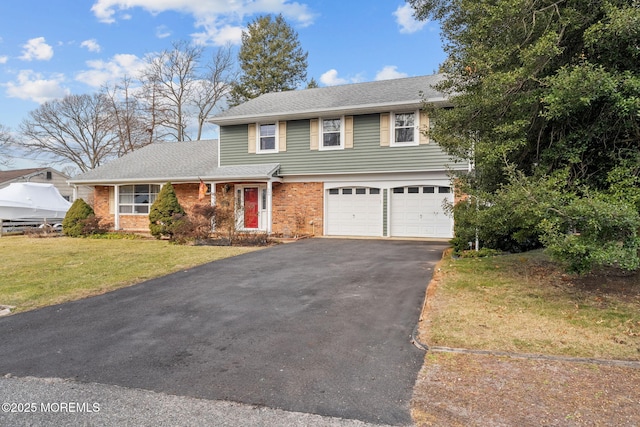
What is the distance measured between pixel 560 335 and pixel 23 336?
6.30m

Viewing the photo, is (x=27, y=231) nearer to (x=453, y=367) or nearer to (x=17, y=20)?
(x=17, y=20)

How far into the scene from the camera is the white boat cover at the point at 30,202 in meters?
20.2

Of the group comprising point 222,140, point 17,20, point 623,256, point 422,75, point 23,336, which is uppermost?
point 17,20

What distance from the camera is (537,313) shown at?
525cm

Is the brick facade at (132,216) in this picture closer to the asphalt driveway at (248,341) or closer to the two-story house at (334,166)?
the two-story house at (334,166)

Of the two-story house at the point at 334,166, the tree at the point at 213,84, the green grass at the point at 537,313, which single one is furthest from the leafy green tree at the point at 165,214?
the tree at the point at 213,84

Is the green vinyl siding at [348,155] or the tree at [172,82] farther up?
the tree at [172,82]

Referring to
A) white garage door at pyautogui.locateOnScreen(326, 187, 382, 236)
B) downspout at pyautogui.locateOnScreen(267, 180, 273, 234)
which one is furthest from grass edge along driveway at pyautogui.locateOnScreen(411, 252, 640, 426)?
downspout at pyautogui.locateOnScreen(267, 180, 273, 234)

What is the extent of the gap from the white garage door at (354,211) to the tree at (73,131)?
28164 millimetres

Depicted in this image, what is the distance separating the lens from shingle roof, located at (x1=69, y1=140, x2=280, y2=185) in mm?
16230

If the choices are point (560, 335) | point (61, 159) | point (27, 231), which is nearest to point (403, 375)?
point (560, 335)

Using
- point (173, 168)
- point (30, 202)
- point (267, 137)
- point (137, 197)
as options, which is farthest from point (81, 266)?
point (30, 202)

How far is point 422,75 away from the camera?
55.7 ft

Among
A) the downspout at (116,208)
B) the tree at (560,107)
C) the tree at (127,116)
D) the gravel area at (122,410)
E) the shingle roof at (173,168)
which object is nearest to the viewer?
the gravel area at (122,410)
